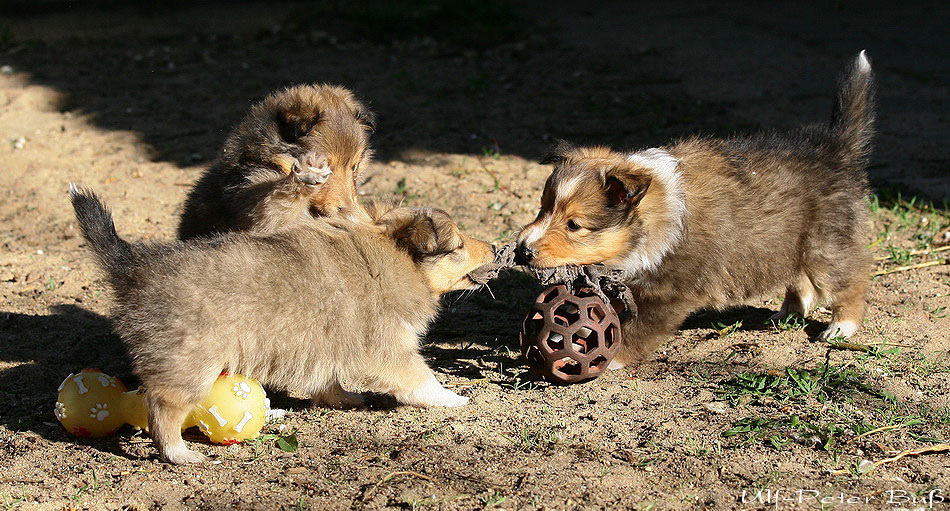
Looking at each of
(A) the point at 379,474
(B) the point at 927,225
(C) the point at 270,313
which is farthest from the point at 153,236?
(B) the point at 927,225

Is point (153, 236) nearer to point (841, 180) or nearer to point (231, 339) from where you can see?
point (231, 339)

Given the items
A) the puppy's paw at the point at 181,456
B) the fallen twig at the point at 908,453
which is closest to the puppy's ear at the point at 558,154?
the fallen twig at the point at 908,453

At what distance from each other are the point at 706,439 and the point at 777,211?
1.35 m

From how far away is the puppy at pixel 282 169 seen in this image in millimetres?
→ 4723

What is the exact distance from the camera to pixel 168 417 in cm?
353

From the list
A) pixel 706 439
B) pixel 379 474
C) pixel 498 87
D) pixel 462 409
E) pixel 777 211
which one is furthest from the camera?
pixel 498 87

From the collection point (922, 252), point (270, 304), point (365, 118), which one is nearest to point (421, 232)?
point (270, 304)

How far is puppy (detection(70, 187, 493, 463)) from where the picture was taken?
348cm

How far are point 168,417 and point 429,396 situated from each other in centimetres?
108

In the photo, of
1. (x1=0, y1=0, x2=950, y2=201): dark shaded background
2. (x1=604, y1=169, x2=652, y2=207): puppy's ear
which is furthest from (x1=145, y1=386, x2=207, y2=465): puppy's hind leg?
(x1=0, y1=0, x2=950, y2=201): dark shaded background

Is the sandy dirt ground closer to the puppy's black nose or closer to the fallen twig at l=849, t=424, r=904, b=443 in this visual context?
the fallen twig at l=849, t=424, r=904, b=443

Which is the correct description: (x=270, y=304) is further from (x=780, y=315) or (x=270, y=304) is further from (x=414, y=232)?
(x=780, y=315)

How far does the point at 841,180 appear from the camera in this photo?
463 centimetres

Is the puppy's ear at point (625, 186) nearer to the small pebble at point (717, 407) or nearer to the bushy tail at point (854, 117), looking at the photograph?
the small pebble at point (717, 407)
